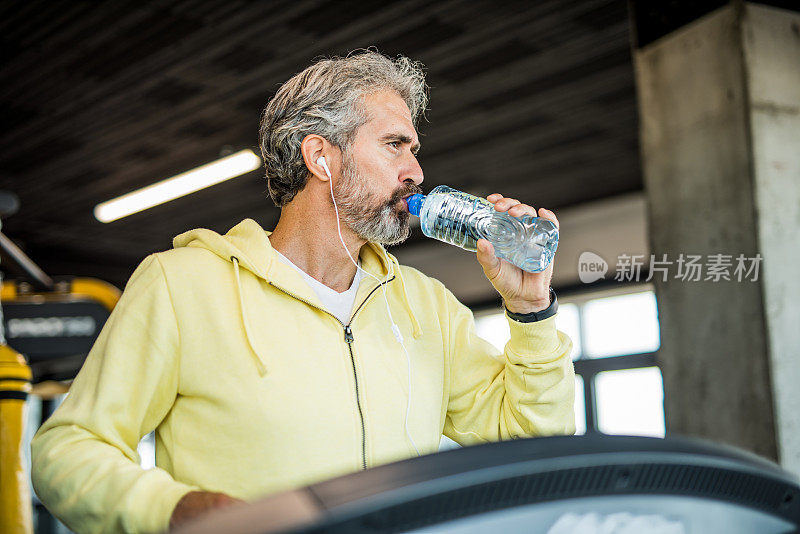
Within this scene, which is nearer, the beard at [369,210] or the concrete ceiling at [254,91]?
the beard at [369,210]

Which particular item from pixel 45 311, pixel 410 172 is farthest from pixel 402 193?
pixel 45 311

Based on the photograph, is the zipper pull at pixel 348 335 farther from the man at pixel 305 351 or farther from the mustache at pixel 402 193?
the mustache at pixel 402 193

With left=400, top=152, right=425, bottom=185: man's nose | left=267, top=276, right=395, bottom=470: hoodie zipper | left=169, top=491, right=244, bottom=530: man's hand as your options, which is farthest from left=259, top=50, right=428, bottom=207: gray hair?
left=169, top=491, right=244, bottom=530: man's hand

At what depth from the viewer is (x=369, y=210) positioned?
1.55m

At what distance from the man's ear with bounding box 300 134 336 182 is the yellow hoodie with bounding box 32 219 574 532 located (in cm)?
20

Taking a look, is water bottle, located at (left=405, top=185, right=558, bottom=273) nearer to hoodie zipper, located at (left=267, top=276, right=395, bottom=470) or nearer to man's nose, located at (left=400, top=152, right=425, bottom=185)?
man's nose, located at (left=400, top=152, right=425, bottom=185)

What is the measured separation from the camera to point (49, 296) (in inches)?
151

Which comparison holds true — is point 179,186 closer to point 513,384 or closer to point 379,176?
point 379,176

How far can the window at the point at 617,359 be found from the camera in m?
6.94

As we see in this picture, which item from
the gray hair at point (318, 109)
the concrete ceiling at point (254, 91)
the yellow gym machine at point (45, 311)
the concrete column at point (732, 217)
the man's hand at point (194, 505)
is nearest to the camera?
the man's hand at point (194, 505)

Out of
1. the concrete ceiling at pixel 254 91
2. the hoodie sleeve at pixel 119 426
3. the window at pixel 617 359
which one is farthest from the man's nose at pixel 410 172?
the window at pixel 617 359

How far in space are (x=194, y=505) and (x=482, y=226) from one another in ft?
2.79

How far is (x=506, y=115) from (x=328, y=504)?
5404 mm

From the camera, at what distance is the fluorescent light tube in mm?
6164
